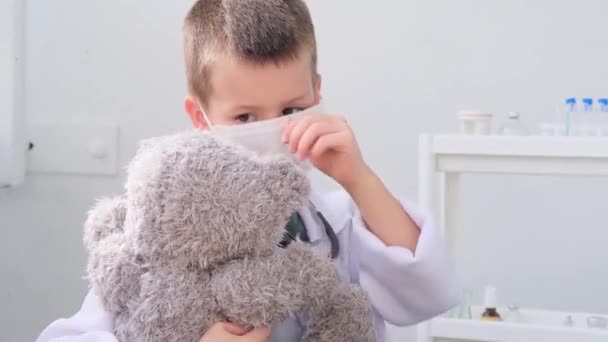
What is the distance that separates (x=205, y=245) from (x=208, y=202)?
30 mm

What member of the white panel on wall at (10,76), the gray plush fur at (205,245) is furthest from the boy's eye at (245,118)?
the white panel on wall at (10,76)

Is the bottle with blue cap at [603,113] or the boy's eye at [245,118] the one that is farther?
the bottle with blue cap at [603,113]

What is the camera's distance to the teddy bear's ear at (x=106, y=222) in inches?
24.4

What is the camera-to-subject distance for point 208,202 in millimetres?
543

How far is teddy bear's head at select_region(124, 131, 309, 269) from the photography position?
544 mm

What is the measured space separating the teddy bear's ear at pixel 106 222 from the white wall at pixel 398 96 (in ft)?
2.30

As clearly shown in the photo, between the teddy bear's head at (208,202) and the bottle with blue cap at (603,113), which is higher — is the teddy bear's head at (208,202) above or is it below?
below

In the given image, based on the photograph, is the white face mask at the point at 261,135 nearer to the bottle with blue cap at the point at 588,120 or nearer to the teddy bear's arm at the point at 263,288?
the teddy bear's arm at the point at 263,288

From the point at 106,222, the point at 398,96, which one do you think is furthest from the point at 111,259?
the point at 398,96

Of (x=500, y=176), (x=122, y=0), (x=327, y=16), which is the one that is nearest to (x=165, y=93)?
(x=122, y=0)

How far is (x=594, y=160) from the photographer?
90 centimetres

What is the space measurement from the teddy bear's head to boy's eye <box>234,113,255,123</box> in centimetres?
11

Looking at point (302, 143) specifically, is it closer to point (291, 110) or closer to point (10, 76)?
point (291, 110)

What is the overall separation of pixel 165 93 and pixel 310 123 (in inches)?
34.0
